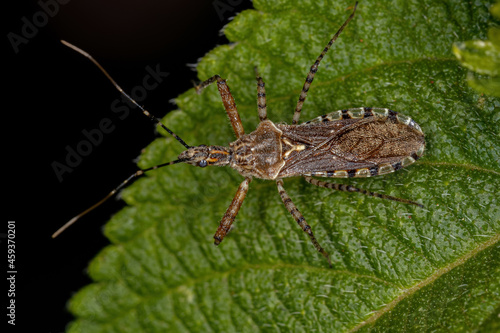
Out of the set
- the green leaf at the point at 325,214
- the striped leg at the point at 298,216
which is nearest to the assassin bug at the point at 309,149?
the striped leg at the point at 298,216

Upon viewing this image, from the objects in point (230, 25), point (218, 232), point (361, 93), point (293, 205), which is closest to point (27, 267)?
point (218, 232)

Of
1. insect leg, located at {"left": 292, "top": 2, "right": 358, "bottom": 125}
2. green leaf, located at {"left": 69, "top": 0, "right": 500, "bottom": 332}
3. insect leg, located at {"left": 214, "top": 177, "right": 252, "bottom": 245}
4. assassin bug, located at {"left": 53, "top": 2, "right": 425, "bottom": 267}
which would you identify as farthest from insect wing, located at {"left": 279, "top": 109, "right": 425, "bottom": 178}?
insect leg, located at {"left": 214, "top": 177, "right": 252, "bottom": 245}

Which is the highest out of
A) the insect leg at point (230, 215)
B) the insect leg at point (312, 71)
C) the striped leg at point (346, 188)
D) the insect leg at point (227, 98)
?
the insect leg at point (227, 98)

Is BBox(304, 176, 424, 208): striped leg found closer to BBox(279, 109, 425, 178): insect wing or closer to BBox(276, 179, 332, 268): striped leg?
BBox(279, 109, 425, 178): insect wing

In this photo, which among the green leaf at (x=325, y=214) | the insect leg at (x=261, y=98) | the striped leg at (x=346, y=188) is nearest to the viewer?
the green leaf at (x=325, y=214)

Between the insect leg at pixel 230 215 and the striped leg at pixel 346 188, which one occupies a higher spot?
the insect leg at pixel 230 215

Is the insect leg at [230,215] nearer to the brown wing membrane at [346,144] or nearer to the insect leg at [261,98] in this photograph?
the brown wing membrane at [346,144]

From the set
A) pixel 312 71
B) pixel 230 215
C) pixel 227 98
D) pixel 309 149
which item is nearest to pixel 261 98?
pixel 227 98
